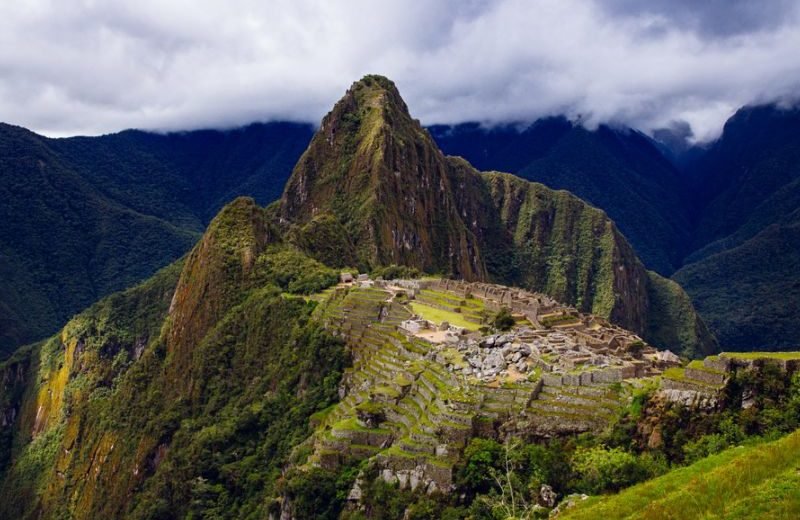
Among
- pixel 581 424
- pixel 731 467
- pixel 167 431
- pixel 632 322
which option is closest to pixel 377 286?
pixel 167 431

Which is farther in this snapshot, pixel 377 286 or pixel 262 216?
pixel 262 216

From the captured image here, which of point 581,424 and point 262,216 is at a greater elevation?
point 262,216

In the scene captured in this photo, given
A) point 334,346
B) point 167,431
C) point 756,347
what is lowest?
point 756,347

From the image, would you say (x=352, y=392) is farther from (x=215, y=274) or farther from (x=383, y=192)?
(x=383, y=192)

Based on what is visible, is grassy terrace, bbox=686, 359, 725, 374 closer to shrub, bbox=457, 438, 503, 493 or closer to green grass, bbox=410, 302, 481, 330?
shrub, bbox=457, 438, 503, 493

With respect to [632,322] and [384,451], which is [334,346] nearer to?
[384,451]

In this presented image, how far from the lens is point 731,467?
60.6 ft

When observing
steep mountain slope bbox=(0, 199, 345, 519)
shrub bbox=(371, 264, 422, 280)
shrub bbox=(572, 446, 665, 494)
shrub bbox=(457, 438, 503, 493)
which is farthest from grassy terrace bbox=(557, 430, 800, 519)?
→ shrub bbox=(371, 264, 422, 280)

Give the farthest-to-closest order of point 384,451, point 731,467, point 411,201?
1. point 411,201
2. point 384,451
3. point 731,467

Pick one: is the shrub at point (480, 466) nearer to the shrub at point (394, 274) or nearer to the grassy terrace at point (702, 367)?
the grassy terrace at point (702, 367)

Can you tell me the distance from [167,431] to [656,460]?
64352 mm

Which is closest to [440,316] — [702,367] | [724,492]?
[702,367]

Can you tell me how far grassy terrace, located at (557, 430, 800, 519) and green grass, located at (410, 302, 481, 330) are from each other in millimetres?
34236

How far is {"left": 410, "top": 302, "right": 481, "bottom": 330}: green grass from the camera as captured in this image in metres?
56.9
